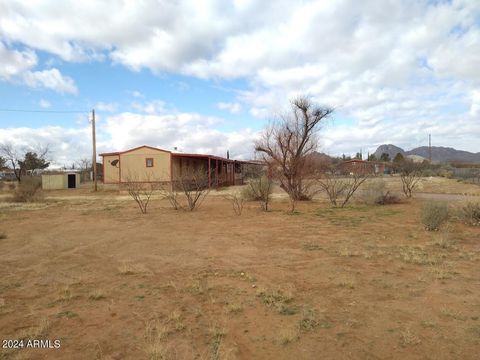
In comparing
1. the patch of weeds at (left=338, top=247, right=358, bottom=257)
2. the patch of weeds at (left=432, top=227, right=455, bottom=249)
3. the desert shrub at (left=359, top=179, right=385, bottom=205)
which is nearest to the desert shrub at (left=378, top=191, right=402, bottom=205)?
the desert shrub at (left=359, top=179, right=385, bottom=205)

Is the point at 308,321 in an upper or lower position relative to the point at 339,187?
lower

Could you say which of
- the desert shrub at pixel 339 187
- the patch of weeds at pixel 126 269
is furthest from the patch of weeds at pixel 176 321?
the desert shrub at pixel 339 187

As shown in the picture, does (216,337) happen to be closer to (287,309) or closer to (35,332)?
(287,309)

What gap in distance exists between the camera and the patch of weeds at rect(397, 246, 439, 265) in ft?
21.6

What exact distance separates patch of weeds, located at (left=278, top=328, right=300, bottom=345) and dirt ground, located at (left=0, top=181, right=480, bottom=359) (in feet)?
0.03

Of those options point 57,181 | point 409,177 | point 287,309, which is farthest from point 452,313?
point 57,181

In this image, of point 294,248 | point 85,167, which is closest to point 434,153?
point 85,167

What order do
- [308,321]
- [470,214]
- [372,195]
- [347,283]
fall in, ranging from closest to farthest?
[308,321]
[347,283]
[470,214]
[372,195]

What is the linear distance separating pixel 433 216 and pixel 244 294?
7353mm

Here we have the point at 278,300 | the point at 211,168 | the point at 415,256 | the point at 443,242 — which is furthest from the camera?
the point at 211,168

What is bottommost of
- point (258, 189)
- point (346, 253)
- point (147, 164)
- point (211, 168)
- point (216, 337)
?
point (216, 337)

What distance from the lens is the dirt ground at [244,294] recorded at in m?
3.58

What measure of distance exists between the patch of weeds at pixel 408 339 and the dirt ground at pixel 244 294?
2 cm

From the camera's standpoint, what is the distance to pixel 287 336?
3711mm
